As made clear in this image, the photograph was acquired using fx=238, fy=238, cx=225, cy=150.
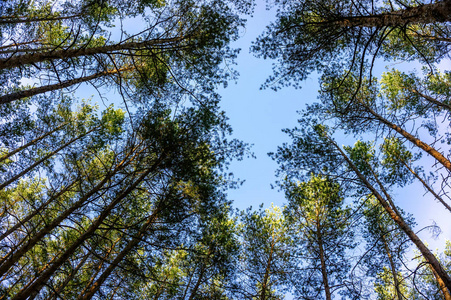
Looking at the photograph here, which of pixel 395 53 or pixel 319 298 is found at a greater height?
pixel 395 53

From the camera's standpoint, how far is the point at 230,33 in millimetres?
6133

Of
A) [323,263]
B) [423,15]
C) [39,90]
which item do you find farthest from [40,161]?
[423,15]

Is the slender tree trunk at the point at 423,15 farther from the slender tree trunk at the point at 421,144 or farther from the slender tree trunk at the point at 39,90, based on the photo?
the slender tree trunk at the point at 39,90

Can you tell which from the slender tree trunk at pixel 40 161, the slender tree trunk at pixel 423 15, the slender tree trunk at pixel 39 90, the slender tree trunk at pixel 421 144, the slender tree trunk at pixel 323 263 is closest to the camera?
the slender tree trunk at pixel 423 15

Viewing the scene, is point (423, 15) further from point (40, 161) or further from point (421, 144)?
point (40, 161)

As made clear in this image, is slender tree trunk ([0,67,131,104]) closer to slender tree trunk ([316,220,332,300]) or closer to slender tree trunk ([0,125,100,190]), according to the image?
slender tree trunk ([0,125,100,190])

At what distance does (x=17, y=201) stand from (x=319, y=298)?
1298 centimetres

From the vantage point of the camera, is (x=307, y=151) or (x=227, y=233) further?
(x=227, y=233)

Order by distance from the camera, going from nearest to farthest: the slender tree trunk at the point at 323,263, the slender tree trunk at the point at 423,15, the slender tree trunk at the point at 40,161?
the slender tree trunk at the point at 423,15, the slender tree trunk at the point at 323,263, the slender tree trunk at the point at 40,161

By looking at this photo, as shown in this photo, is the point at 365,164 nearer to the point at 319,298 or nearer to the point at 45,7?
the point at 319,298

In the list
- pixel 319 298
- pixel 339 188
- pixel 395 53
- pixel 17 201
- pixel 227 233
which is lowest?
pixel 319 298

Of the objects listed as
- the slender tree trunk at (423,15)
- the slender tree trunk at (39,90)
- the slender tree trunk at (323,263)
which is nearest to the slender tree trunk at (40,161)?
the slender tree trunk at (39,90)

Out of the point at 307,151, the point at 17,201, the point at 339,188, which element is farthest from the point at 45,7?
the point at 339,188

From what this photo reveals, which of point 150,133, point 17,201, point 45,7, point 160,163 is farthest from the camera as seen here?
point 17,201
